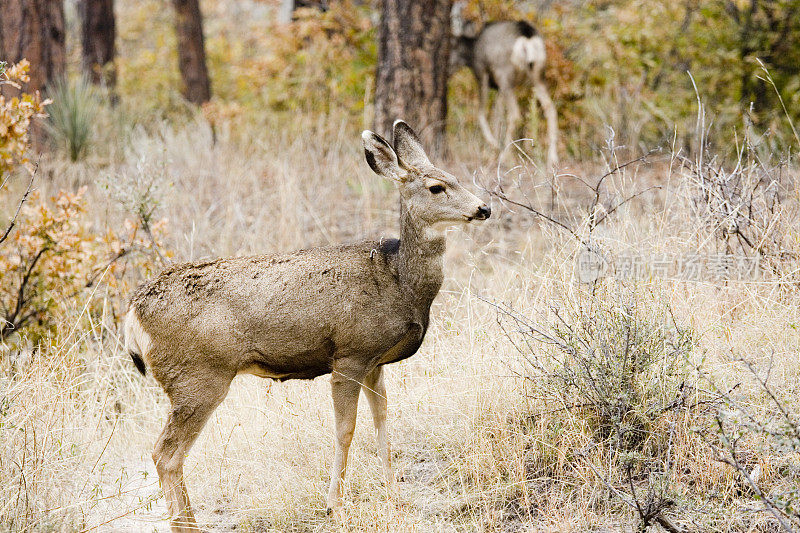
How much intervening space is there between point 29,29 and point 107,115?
2.37 meters

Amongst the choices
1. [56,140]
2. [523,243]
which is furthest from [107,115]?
[523,243]

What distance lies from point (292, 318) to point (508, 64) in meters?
8.53

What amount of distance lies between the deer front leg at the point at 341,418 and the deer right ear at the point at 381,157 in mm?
1095

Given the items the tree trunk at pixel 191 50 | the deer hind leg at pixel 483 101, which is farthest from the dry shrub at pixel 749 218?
the tree trunk at pixel 191 50

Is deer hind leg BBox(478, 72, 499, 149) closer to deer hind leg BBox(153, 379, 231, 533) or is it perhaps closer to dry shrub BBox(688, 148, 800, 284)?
dry shrub BBox(688, 148, 800, 284)

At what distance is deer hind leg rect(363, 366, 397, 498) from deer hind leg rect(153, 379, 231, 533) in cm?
83

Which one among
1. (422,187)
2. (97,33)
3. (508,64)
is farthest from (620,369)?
(97,33)

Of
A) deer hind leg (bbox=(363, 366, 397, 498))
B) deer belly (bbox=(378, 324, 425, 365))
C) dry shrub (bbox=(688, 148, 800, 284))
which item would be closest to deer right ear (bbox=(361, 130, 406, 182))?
deer belly (bbox=(378, 324, 425, 365))

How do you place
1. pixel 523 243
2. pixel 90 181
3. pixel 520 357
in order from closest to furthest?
pixel 520 357 → pixel 523 243 → pixel 90 181

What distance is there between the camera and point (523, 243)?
8.66 meters

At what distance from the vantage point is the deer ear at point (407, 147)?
4594mm

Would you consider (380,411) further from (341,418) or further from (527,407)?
(527,407)

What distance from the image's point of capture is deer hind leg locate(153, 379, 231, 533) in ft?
13.7

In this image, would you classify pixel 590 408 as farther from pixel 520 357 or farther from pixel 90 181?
pixel 90 181
